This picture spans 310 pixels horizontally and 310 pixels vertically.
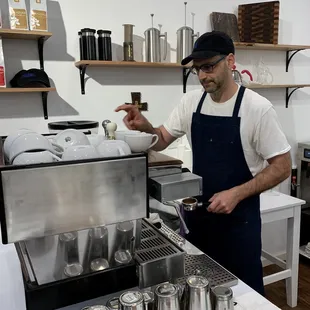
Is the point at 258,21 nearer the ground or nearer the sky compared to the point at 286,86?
nearer the sky

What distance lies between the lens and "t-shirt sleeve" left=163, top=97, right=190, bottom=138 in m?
1.86

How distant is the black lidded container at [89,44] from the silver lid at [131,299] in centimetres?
173

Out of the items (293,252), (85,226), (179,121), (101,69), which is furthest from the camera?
(293,252)

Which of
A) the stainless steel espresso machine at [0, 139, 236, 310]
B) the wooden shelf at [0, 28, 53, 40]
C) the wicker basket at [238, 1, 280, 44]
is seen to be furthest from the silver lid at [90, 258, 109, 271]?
the wicker basket at [238, 1, 280, 44]

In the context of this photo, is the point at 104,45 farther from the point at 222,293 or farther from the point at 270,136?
the point at 222,293

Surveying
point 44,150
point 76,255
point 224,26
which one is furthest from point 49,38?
point 76,255

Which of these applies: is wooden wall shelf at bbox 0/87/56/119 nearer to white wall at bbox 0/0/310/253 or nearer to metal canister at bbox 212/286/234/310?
white wall at bbox 0/0/310/253

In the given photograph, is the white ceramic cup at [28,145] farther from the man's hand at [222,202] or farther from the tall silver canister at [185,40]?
the tall silver canister at [185,40]

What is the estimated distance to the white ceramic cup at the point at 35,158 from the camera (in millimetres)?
747

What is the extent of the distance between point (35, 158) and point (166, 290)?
0.41m

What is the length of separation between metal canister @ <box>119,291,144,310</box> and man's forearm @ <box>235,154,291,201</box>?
33.7 inches

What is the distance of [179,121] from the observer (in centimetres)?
190

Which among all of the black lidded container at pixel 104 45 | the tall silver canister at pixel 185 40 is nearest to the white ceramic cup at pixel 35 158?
the black lidded container at pixel 104 45

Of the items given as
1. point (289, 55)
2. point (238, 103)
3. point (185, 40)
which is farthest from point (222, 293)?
point (289, 55)
